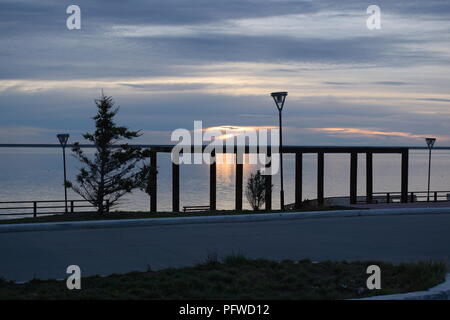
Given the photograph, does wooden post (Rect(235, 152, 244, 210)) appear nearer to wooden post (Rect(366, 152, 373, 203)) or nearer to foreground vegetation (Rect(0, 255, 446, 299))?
wooden post (Rect(366, 152, 373, 203))

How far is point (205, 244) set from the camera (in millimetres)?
11203

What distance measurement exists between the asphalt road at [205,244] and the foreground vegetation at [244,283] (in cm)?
91

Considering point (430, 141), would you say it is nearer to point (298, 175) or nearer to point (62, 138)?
point (298, 175)


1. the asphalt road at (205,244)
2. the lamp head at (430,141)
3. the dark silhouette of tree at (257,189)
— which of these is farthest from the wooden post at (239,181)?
the asphalt road at (205,244)

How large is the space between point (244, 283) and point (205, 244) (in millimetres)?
3871

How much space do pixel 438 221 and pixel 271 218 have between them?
4085mm

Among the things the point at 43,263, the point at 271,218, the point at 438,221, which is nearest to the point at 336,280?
the point at 43,263

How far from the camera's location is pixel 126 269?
8.65 m

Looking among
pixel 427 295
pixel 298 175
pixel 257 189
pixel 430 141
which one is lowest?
pixel 257 189

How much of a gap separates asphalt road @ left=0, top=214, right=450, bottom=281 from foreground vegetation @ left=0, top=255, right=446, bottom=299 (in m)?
0.91

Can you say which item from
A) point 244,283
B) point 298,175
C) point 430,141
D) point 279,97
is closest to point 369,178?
point 298,175

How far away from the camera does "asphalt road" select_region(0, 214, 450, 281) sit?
30.4 feet
